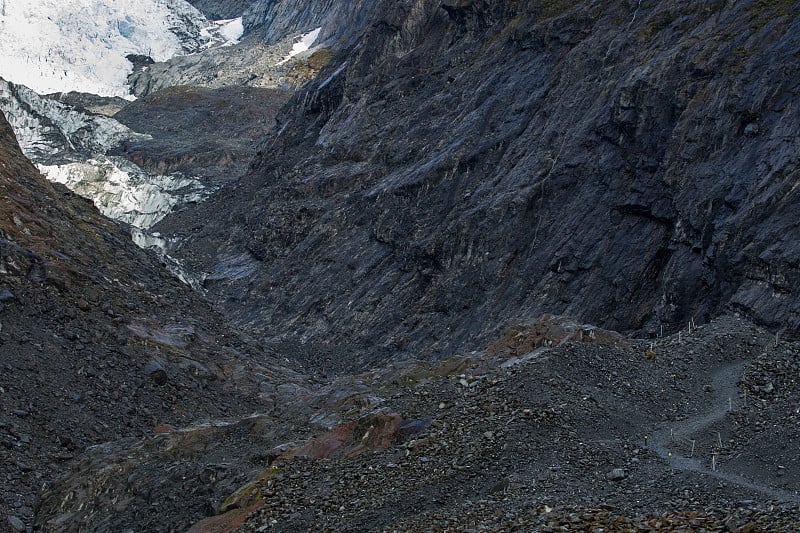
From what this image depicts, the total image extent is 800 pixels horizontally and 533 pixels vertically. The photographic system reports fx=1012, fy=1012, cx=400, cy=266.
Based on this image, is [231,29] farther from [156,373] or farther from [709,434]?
[709,434]

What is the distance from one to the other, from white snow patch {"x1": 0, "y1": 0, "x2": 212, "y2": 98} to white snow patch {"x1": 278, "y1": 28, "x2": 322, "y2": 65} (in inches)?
899

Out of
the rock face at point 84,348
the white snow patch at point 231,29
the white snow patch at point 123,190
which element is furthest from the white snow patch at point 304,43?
the rock face at point 84,348

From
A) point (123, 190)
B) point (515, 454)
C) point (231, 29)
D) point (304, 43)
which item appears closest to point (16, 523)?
point (515, 454)

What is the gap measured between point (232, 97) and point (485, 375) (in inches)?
3546

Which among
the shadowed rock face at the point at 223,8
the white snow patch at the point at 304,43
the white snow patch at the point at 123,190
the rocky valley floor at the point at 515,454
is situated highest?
the shadowed rock face at the point at 223,8

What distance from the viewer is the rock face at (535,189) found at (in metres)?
30.9

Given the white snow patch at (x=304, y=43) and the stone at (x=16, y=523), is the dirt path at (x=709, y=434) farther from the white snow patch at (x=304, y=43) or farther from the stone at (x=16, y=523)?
the white snow patch at (x=304, y=43)

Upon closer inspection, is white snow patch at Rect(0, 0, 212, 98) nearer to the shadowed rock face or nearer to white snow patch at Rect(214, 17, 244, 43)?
white snow patch at Rect(214, 17, 244, 43)

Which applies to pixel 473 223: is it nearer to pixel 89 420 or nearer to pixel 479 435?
pixel 89 420

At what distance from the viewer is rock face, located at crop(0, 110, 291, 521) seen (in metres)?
24.9

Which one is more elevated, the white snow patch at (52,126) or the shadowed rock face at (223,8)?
the shadowed rock face at (223,8)

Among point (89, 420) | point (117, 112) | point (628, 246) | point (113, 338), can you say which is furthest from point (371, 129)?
point (117, 112)

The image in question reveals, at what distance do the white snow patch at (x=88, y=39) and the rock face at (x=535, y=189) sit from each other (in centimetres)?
7827

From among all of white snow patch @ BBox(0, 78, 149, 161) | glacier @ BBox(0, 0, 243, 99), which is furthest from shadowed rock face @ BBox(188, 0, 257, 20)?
white snow patch @ BBox(0, 78, 149, 161)
